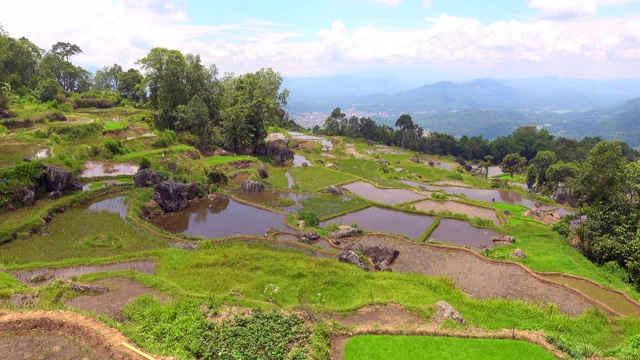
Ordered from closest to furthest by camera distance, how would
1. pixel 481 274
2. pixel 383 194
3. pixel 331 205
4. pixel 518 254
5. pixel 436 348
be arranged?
1. pixel 436 348
2. pixel 481 274
3. pixel 518 254
4. pixel 331 205
5. pixel 383 194

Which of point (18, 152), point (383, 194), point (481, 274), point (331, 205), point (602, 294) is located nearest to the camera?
point (602, 294)

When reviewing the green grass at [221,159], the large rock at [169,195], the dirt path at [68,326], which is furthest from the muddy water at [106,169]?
the dirt path at [68,326]

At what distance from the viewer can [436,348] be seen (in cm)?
1162

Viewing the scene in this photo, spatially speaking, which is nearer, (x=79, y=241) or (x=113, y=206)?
(x=79, y=241)

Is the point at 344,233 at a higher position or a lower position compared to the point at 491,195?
higher

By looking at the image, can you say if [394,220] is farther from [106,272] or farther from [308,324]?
[106,272]

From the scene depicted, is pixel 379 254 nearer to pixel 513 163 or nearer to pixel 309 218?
pixel 309 218

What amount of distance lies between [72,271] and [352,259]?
15.4 metres

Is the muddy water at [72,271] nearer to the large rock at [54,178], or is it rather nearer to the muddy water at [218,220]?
the muddy water at [218,220]

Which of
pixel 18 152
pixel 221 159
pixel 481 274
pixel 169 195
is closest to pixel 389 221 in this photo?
pixel 481 274

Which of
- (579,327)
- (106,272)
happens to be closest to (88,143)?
(106,272)

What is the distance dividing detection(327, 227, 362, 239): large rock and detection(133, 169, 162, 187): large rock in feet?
55.5

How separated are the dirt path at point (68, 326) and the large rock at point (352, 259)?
12.4 meters

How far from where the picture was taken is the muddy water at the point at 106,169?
3322 centimetres
